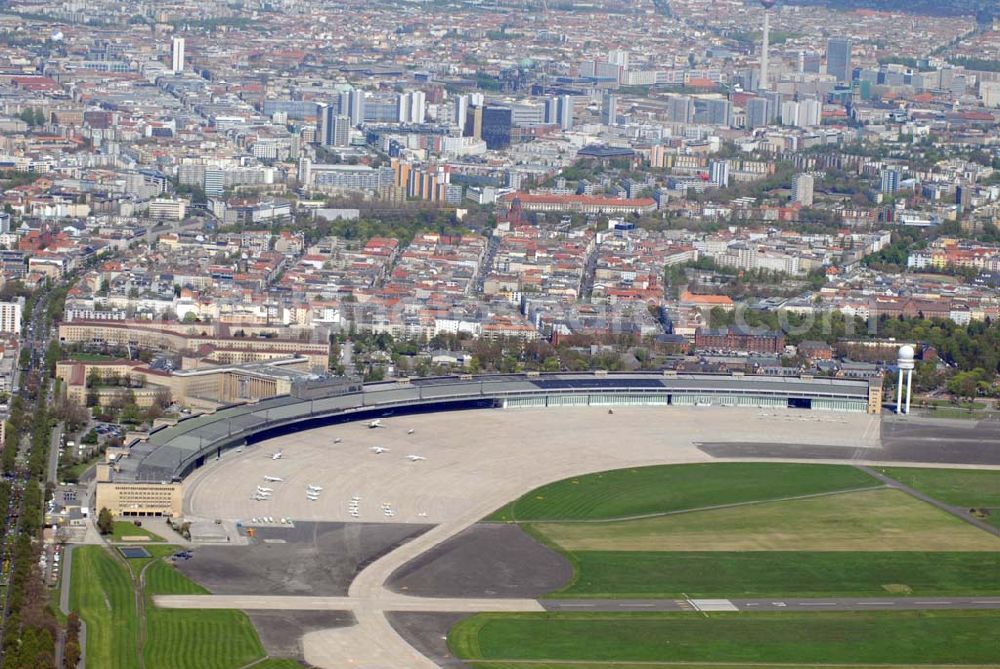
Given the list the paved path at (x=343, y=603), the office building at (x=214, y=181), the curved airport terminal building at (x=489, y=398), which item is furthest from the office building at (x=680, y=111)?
the paved path at (x=343, y=603)

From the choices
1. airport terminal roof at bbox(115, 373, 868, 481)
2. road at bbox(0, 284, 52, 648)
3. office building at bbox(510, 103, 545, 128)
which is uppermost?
office building at bbox(510, 103, 545, 128)

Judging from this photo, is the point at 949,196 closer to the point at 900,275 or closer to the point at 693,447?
the point at 900,275

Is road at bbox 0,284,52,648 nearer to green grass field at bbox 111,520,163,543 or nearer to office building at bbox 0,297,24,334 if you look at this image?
office building at bbox 0,297,24,334

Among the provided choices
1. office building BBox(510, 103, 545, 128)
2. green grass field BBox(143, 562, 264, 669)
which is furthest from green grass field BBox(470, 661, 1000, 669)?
office building BBox(510, 103, 545, 128)

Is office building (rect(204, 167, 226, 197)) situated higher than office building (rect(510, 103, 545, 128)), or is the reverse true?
office building (rect(510, 103, 545, 128))

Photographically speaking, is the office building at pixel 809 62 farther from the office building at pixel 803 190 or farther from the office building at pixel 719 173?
the office building at pixel 803 190

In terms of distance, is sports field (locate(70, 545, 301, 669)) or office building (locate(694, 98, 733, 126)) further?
office building (locate(694, 98, 733, 126))
